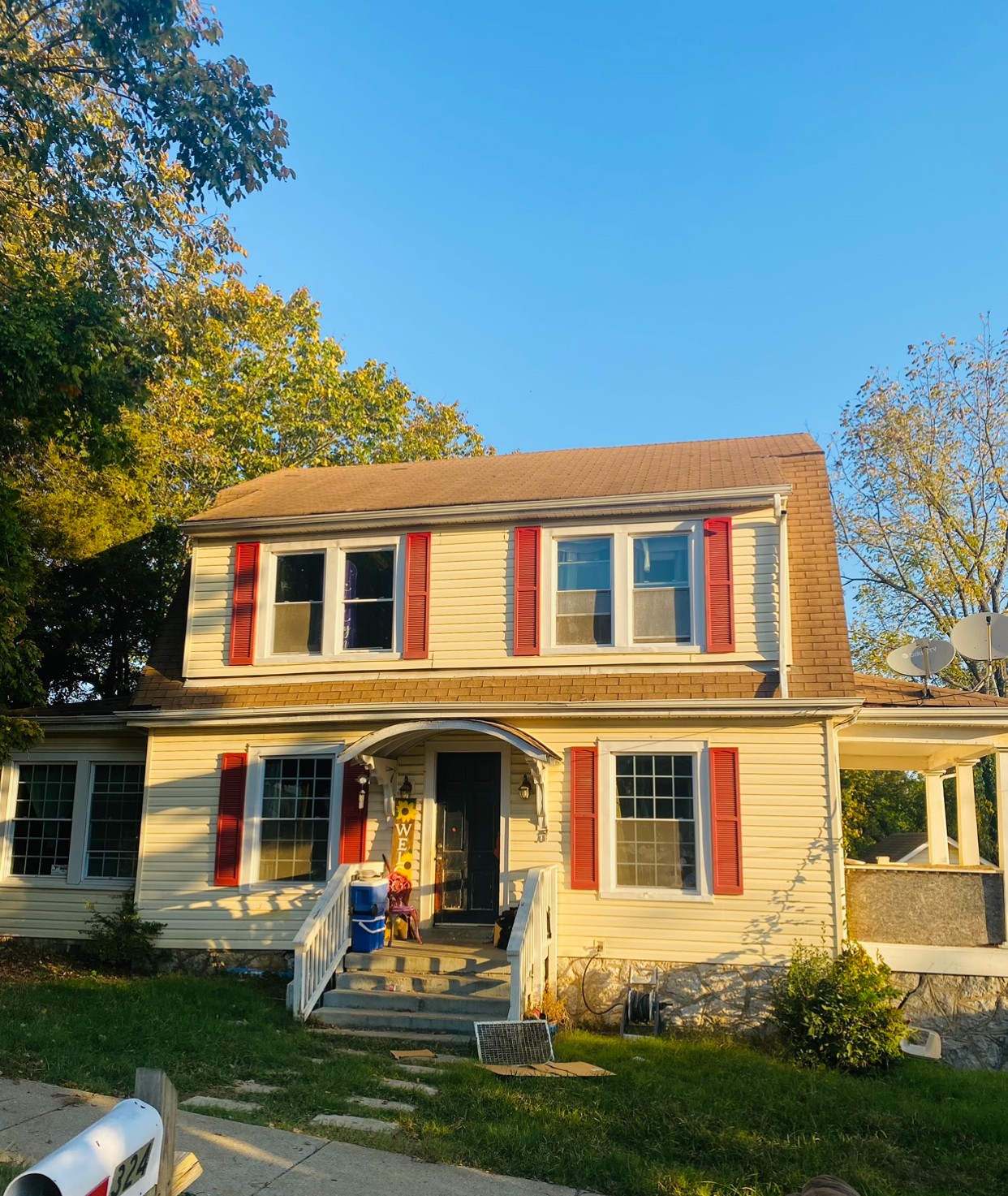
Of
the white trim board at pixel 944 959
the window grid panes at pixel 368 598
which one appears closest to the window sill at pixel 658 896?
the white trim board at pixel 944 959

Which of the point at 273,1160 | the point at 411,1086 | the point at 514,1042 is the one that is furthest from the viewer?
the point at 514,1042

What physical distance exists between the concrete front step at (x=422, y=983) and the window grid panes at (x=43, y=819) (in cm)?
518

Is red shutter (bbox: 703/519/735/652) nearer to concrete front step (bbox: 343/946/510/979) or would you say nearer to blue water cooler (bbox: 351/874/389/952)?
concrete front step (bbox: 343/946/510/979)

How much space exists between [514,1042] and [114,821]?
7.25 m

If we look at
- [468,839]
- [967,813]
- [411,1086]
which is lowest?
[411,1086]

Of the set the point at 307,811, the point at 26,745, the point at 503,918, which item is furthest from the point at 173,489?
the point at 503,918

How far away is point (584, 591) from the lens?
40.7 feet

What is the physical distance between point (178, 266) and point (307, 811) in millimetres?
8839

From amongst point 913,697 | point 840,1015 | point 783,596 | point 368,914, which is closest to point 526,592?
point 783,596

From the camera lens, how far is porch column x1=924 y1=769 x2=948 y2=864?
14109mm

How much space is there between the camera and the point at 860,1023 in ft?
30.5

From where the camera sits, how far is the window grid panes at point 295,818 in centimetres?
1247

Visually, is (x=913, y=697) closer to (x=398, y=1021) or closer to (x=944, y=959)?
(x=944, y=959)

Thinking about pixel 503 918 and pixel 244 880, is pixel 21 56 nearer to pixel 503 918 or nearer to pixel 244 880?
pixel 244 880
